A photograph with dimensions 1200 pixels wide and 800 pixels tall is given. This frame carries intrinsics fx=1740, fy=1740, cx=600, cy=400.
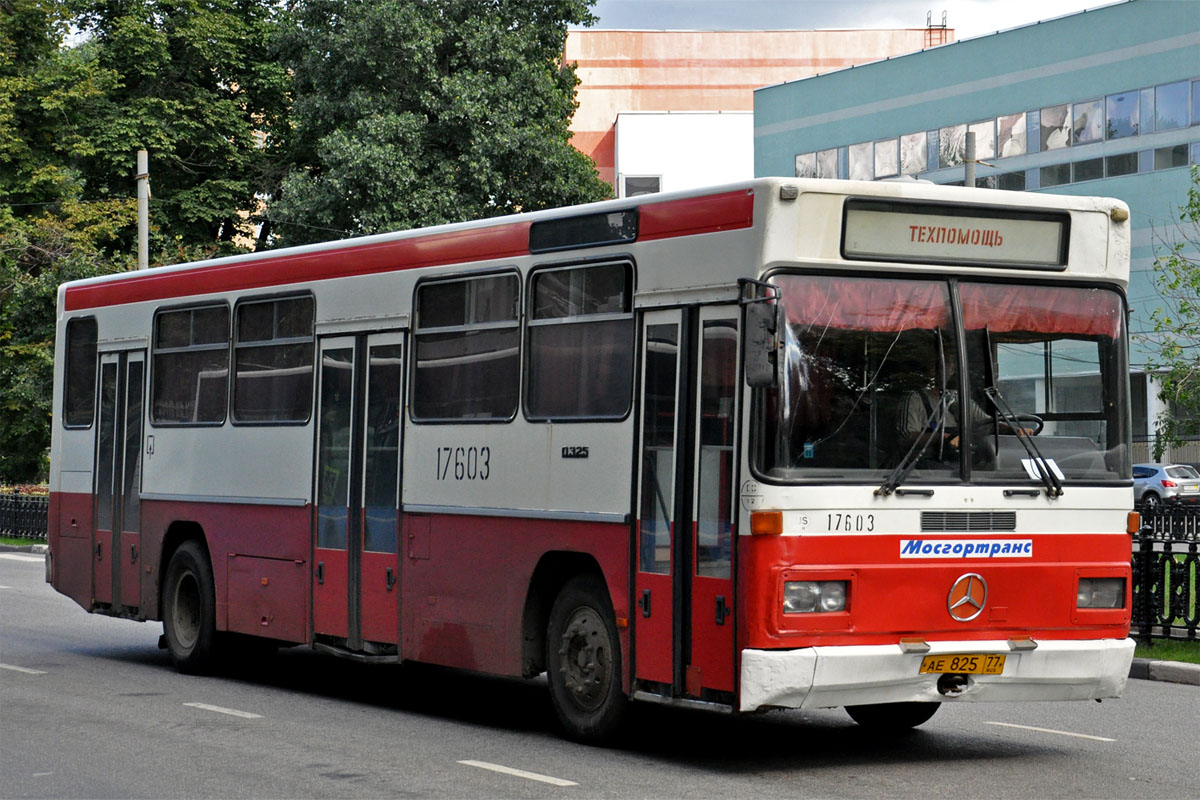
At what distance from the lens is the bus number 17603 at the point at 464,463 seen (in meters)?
11.5

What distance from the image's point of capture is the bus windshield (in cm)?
928

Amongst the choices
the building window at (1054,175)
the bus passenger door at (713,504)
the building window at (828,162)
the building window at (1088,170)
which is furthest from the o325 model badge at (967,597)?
the building window at (828,162)

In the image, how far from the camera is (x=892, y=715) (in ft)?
36.5

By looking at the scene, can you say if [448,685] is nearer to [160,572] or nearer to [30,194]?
[160,572]

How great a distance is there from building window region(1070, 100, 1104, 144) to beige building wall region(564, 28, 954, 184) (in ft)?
106

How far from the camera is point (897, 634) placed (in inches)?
368

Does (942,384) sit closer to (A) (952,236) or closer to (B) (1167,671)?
(A) (952,236)

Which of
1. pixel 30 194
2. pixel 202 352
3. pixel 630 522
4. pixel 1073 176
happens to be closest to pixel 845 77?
pixel 1073 176

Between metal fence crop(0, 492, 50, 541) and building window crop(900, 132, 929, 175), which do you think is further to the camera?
building window crop(900, 132, 929, 175)

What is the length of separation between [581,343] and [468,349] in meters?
1.28

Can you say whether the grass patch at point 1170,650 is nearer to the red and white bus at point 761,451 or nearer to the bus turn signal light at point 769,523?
the red and white bus at point 761,451

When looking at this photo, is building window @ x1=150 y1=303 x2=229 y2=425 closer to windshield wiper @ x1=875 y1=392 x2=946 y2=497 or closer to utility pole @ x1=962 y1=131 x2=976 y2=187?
windshield wiper @ x1=875 y1=392 x2=946 y2=497

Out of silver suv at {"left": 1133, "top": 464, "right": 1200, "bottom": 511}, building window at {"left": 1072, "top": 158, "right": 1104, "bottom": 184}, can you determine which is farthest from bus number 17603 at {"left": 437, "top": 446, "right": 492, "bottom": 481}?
building window at {"left": 1072, "top": 158, "right": 1104, "bottom": 184}

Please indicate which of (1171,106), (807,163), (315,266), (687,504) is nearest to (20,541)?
(315,266)
